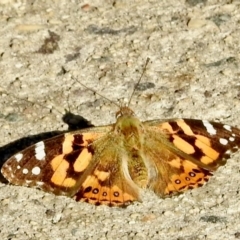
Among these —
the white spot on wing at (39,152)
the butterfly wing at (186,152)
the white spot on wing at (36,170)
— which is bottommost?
the butterfly wing at (186,152)

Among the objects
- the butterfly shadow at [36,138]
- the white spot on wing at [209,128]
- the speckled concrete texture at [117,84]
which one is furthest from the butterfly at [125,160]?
the butterfly shadow at [36,138]

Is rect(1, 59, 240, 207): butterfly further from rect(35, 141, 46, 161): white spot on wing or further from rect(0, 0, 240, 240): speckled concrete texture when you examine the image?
rect(0, 0, 240, 240): speckled concrete texture

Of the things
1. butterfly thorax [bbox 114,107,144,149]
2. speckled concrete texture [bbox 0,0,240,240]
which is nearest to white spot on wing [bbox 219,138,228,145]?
speckled concrete texture [bbox 0,0,240,240]

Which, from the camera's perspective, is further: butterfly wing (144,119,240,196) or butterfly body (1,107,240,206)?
butterfly wing (144,119,240,196)

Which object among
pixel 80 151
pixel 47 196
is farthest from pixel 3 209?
pixel 80 151

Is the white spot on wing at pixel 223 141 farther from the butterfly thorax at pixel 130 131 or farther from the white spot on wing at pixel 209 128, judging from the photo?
the butterfly thorax at pixel 130 131

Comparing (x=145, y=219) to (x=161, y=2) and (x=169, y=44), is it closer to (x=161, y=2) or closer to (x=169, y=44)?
(x=169, y=44)
